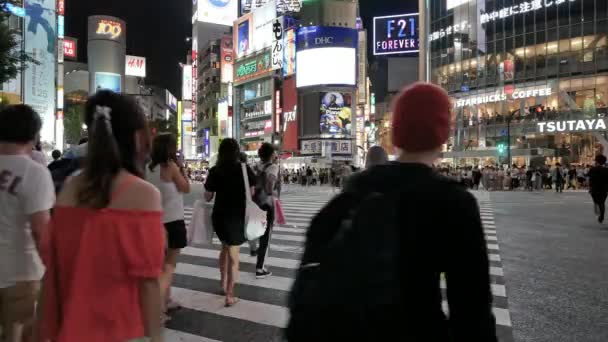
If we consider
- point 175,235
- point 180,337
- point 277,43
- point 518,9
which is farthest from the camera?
point 277,43

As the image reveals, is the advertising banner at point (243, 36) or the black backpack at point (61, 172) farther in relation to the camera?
the advertising banner at point (243, 36)

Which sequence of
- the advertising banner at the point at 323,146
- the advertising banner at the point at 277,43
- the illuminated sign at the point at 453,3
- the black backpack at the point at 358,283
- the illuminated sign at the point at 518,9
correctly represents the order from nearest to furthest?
the black backpack at the point at 358,283 < the illuminated sign at the point at 518,9 < the illuminated sign at the point at 453,3 < the advertising banner at the point at 323,146 < the advertising banner at the point at 277,43

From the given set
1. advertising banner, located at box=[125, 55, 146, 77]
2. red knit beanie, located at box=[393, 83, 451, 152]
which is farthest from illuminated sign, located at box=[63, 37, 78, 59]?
red knit beanie, located at box=[393, 83, 451, 152]

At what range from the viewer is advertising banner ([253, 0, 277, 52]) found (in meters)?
73.3

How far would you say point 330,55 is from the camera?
60375mm

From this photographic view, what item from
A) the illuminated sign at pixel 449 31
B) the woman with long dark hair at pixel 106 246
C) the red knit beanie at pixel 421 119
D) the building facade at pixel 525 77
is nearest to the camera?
the red knit beanie at pixel 421 119

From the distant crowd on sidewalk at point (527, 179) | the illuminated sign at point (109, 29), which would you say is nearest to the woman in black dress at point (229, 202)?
the distant crowd on sidewalk at point (527, 179)

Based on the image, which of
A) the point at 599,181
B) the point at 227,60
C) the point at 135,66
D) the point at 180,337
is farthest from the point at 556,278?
the point at 135,66

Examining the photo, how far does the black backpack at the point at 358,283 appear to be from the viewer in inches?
52.4

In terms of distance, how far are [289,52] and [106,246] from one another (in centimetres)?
6828

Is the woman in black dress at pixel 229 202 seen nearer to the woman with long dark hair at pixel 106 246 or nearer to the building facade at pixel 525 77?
the woman with long dark hair at pixel 106 246

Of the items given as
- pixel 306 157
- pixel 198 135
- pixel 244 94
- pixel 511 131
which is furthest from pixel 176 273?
pixel 198 135

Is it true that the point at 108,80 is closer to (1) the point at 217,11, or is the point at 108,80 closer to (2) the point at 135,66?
(2) the point at 135,66

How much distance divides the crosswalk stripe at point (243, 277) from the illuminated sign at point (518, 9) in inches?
1927
